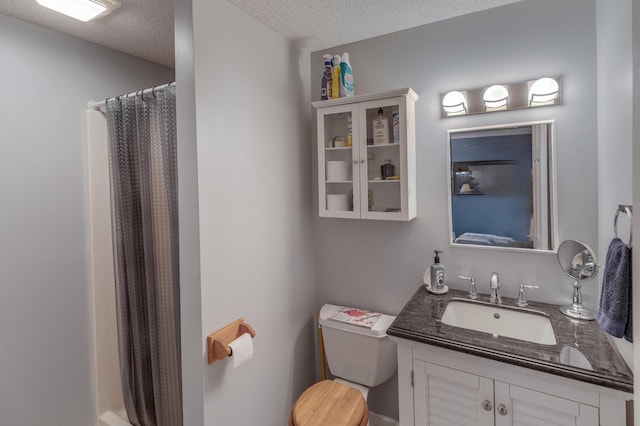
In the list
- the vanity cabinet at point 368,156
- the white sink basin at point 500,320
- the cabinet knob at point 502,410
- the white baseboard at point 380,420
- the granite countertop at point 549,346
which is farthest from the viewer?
the white baseboard at point 380,420

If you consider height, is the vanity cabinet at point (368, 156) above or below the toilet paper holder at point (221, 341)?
above

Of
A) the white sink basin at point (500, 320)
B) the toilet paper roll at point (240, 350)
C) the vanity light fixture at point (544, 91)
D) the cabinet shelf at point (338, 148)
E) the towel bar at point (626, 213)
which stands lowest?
the toilet paper roll at point (240, 350)

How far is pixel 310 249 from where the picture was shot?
215 centimetres

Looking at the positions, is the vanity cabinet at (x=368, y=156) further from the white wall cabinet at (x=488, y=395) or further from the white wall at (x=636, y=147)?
the white wall at (x=636, y=147)

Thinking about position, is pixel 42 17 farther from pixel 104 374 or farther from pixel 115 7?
pixel 104 374

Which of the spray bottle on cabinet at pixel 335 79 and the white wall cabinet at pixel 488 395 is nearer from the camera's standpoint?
the white wall cabinet at pixel 488 395

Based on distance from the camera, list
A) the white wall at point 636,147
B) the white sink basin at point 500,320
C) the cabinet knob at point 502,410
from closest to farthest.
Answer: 1. the white wall at point 636,147
2. the cabinet knob at point 502,410
3. the white sink basin at point 500,320

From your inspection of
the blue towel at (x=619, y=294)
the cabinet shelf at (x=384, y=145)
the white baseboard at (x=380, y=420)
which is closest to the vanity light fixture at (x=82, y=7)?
the cabinet shelf at (x=384, y=145)

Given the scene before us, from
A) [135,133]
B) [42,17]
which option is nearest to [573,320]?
[135,133]

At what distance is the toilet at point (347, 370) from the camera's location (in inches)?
58.8

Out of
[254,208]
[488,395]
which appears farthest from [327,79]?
[488,395]

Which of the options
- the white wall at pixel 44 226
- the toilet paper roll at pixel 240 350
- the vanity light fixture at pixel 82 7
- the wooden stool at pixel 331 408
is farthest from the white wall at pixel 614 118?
the white wall at pixel 44 226

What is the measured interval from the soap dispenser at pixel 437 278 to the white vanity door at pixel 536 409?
56 centimetres

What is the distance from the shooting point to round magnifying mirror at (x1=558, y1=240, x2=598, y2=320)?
1.39 meters
